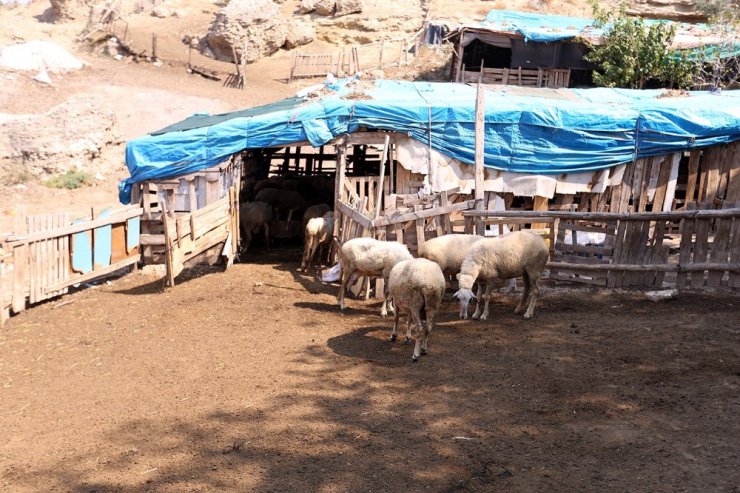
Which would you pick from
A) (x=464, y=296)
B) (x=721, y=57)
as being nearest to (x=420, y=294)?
(x=464, y=296)

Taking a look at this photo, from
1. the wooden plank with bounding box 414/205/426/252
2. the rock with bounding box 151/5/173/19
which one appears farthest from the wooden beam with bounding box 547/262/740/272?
the rock with bounding box 151/5/173/19

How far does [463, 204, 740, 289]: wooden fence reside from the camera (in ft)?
32.7

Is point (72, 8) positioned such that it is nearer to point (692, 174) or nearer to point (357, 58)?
point (357, 58)

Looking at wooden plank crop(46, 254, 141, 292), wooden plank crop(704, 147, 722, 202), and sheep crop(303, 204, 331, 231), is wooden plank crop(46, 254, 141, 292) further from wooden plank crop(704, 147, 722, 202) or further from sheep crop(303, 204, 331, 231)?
wooden plank crop(704, 147, 722, 202)

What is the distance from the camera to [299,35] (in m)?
35.5

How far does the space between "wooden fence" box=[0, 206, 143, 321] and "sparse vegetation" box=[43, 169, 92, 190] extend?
8.29 metres

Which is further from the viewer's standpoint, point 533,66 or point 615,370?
point 533,66

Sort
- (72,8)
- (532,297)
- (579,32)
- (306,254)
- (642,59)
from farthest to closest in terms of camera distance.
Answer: (72,8) → (579,32) → (642,59) → (306,254) → (532,297)

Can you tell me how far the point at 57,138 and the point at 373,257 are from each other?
14.5 meters

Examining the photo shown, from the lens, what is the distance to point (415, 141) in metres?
12.8

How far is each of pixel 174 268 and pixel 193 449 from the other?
5425 mm

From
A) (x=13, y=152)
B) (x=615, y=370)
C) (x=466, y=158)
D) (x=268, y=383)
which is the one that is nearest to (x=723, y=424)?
(x=615, y=370)

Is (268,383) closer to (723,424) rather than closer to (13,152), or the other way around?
(723,424)

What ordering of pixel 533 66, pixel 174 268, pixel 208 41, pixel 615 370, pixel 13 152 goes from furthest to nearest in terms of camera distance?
pixel 208 41 → pixel 533 66 → pixel 13 152 → pixel 174 268 → pixel 615 370
